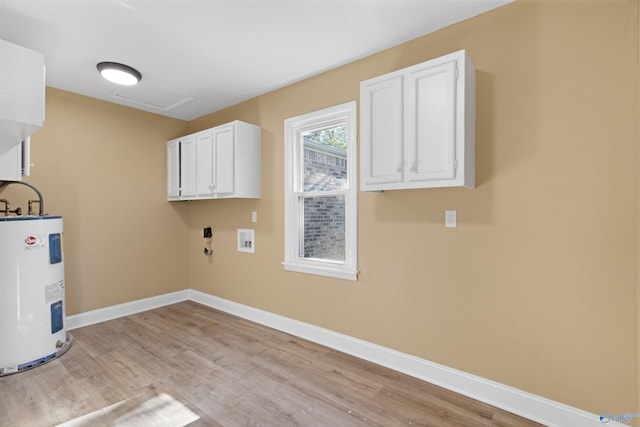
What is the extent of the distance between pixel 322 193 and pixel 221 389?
73.6 inches

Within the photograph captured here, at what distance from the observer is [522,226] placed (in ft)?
6.57

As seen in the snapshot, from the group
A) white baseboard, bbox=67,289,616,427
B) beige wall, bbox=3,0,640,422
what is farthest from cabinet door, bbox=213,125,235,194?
white baseboard, bbox=67,289,616,427

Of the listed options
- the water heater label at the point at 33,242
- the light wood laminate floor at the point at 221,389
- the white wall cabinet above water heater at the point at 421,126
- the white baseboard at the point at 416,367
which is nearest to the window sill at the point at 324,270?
the white baseboard at the point at 416,367

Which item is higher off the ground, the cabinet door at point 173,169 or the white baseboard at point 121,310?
the cabinet door at point 173,169

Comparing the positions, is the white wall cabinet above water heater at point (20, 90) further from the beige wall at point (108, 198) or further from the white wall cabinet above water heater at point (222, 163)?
the white wall cabinet above water heater at point (222, 163)

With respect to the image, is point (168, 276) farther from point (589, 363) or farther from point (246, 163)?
point (589, 363)

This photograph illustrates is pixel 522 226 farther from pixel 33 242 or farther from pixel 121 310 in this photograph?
pixel 121 310

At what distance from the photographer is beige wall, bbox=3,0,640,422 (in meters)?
1.72

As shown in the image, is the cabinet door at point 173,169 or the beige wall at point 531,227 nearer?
the beige wall at point 531,227

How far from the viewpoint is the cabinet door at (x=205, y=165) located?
367 cm

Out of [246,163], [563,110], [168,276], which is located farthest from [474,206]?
[168,276]

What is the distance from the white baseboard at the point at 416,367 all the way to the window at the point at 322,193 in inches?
24.3

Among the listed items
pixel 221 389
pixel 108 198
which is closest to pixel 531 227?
pixel 221 389

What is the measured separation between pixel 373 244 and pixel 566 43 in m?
1.86
